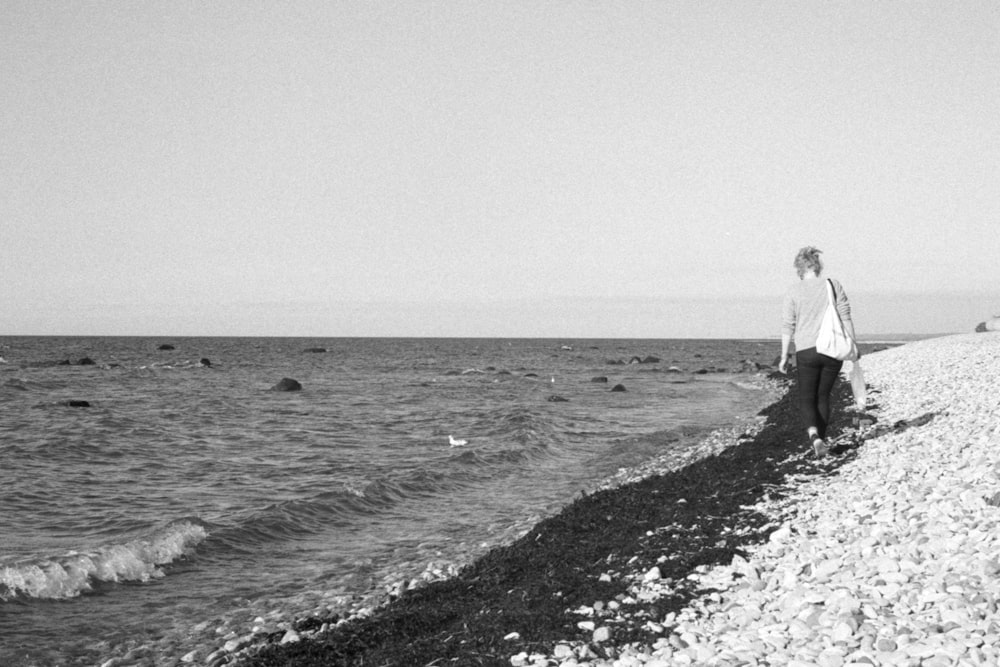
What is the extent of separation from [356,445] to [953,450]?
17.3 meters

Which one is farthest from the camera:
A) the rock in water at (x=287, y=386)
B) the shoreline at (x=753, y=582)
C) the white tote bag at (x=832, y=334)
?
the rock in water at (x=287, y=386)

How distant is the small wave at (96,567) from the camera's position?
10094mm

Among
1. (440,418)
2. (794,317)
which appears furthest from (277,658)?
(440,418)

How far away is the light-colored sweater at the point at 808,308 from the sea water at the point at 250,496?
5.55 metres

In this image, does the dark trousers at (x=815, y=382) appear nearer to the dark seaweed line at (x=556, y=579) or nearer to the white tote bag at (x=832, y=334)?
the white tote bag at (x=832, y=334)

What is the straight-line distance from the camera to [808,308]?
11195mm

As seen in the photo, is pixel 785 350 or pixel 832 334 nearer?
pixel 785 350

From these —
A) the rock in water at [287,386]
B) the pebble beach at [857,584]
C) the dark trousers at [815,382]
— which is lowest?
the rock in water at [287,386]

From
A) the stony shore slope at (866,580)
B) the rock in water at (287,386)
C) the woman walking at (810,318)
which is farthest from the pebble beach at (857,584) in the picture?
the rock in water at (287,386)

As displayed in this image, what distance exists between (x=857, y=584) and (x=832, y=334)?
5716 mm

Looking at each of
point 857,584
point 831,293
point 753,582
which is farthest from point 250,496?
point 857,584

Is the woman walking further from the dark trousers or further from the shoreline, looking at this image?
the shoreline

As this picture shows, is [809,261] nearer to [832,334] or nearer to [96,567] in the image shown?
[832,334]

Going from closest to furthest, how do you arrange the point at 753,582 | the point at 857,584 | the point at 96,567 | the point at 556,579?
1. the point at 857,584
2. the point at 753,582
3. the point at 556,579
4. the point at 96,567
